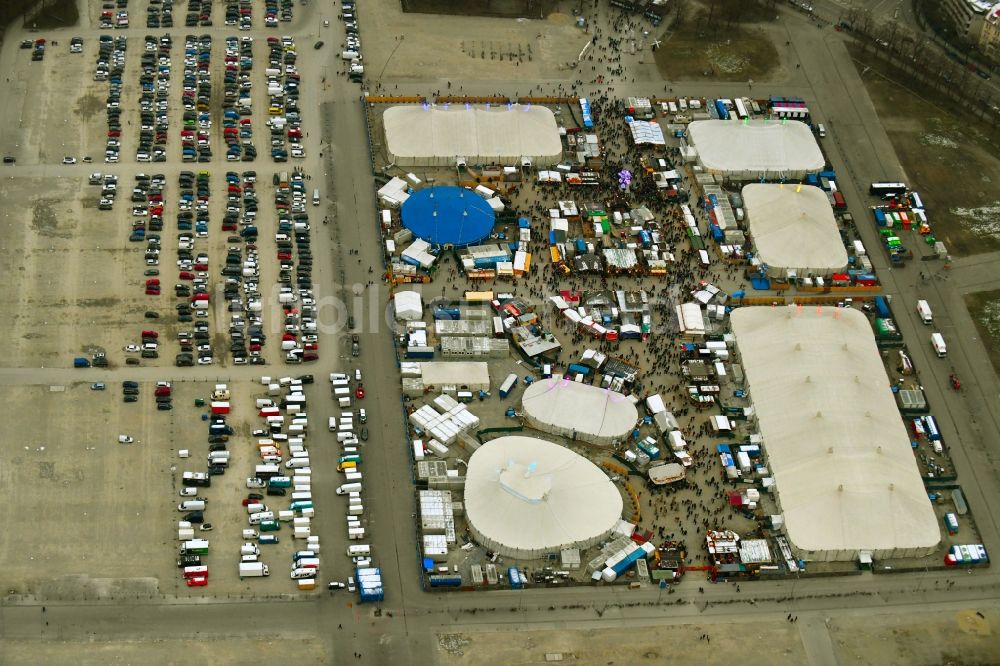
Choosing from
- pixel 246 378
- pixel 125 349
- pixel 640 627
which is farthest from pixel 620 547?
pixel 125 349

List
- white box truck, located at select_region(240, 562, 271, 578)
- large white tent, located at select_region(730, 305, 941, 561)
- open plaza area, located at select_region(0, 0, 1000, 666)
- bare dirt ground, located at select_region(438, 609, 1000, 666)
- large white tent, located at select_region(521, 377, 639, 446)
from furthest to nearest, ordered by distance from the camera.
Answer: large white tent, located at select_region(521, 377, 639, 446) → large white tent, located at select_region(730, 305, 941, 561) → white box truck, located at select_region(240, 562, 271, 578) → open plaza area, located at select_region(0, 0, 1000, 666) → bare dirt ground, located at select_region(438, 609, 1000, 666)

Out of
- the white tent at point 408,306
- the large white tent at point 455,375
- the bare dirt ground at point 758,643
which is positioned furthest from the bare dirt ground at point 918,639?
the white tent at point 408,306

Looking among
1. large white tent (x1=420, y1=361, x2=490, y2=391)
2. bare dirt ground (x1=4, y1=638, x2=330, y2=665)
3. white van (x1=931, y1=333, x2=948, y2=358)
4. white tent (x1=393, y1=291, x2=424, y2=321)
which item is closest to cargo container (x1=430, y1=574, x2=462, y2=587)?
bare dirt ground (x1=4, y1=638, x2=330, y2=665)

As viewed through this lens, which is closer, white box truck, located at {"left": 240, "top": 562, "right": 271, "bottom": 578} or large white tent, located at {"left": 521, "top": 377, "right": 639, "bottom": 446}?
white box truck, located at {"left": 240, "top": 562, "right": 271, "bottom": 578}

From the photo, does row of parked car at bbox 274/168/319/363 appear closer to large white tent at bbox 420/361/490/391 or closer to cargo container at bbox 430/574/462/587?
large white tent at bbox 420/361/490/391

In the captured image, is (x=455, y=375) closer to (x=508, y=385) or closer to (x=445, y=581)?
(x=508, y=385)

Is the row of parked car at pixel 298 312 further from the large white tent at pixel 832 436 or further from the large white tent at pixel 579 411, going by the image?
the large white tent at pixel 832 436
